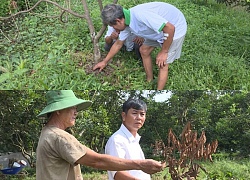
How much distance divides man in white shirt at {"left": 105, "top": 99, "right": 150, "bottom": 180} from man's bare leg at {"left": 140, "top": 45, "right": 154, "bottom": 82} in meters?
1.54

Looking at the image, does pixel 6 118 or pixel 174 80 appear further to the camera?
pixel 6 118

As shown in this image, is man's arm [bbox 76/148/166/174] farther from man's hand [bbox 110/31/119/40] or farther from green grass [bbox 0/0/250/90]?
man's hand [bbox 110/31/119/40]

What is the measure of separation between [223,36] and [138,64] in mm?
1581

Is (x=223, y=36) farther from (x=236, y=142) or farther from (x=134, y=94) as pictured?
(x=236, y=142)

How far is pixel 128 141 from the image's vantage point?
1.96 m

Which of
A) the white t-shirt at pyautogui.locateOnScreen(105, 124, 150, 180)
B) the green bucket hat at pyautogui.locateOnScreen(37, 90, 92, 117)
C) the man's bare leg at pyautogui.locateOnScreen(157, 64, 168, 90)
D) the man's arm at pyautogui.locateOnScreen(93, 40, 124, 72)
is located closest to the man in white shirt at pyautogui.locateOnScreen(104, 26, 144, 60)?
the man's arm at pyautogui.locateOnScreen(93, 40, 124, 72)

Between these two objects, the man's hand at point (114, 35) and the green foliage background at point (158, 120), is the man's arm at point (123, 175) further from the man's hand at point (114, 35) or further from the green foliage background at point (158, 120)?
the green foliage background at point (158, 120)

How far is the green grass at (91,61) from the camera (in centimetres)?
366

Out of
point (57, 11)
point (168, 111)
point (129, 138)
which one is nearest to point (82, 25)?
point (57, 11)

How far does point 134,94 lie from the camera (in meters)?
4.66

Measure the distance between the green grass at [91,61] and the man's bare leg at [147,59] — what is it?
8 centimetres

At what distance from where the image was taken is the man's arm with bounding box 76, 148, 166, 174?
148 centimetres

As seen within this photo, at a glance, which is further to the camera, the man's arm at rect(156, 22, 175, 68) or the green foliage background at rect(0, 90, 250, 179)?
the green foliage background at rect(0, 90, 250, 179)

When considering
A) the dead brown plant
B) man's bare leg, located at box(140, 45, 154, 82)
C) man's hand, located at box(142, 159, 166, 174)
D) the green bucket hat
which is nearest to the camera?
man's hand, located at box(142, 159, 166, 174)
